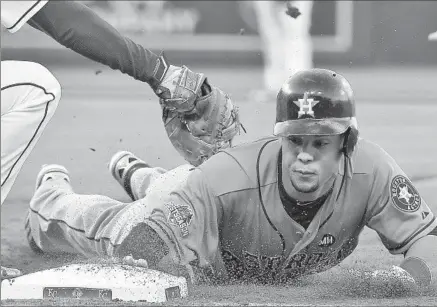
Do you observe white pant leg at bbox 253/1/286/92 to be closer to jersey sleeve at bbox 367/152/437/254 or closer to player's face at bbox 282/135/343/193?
jersey sleeve at bbox 367/152/437/254

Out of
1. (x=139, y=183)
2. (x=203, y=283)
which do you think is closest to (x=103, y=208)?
(x=139, y=183)

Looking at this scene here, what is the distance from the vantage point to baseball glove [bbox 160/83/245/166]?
4.69 meters

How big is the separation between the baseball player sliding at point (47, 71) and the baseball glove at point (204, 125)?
28cm

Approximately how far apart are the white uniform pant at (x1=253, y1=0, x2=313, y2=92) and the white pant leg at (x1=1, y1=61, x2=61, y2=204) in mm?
10063

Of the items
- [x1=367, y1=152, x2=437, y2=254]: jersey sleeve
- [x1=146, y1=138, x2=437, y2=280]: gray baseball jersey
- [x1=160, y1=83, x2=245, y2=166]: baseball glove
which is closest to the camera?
[x1=146, y1=138, x2=437, y2=280]: gray baseball jersey

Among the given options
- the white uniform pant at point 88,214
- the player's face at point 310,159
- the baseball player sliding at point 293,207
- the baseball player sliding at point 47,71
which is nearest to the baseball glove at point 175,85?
the baseball player sliding at point 47,71

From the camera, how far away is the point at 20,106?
11.7 ft

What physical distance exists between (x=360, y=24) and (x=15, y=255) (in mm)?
11090

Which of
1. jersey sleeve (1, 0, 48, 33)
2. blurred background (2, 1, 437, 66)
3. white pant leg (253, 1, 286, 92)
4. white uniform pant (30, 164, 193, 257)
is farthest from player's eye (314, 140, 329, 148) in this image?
blurred background (2, 1, 437, 66)

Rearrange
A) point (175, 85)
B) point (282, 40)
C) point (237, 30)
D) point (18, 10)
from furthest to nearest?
point (237, 30), point (282, 40), point (175, 85), point (18, 10)

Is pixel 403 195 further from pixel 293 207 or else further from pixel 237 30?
pixel 237 30

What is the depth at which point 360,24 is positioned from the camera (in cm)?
1556

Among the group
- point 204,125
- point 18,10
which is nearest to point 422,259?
point 204,125

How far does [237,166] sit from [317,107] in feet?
1.46
